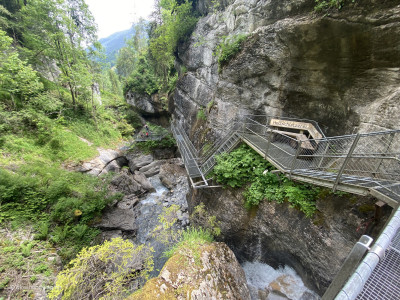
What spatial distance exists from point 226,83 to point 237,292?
8908mm

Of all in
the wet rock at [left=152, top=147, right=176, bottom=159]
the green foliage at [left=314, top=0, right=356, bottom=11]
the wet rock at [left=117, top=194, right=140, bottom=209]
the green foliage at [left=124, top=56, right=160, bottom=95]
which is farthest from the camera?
the green foliage at [left=124, top=56, right=160, bottom=95]

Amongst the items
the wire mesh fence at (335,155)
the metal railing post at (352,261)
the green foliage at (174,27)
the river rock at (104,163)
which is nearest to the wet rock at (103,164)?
the river rock at (104,163)

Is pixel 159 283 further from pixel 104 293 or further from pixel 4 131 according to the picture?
pixel 4 131

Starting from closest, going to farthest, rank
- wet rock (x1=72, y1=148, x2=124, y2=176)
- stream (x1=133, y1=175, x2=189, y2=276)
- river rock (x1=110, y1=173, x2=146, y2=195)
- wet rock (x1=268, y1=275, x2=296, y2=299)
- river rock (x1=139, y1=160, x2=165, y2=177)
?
wet rock (x1=268, y1=275, x2=296, y2=299) < stream (x1=133, y1=175, x2=189, y2=276) < river rock (x1=110, y1=173, x2=146, y2=195) < wet rock (x1=72, y1=148, x2=124, y2=176) < river rock (x1=139, y1=160, x2=165, y2=177)

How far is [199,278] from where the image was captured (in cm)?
442

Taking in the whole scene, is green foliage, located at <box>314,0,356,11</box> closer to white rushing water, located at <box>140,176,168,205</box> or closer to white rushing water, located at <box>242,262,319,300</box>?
white rushing water, located at <box>242,262,319,300</box>

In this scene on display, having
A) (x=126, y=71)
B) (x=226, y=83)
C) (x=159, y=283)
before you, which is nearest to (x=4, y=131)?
(x=159, y=283)

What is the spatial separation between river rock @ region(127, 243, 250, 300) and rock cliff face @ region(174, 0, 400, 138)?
5.89 m

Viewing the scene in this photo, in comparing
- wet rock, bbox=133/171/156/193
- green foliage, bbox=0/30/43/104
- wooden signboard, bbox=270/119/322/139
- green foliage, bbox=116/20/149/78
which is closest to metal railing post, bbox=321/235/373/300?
wooden signboard, bbox=270/119/322/139

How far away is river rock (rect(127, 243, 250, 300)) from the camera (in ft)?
12.6

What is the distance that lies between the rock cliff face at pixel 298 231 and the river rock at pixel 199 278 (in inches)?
41.1

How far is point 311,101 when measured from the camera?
20.4 feet

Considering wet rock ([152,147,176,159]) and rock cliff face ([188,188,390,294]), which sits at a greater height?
rock cliff face ([188,188,390,294])

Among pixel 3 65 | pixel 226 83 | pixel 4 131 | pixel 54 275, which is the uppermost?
pixel 226 83
